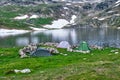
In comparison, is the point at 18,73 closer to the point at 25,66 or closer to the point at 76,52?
the point at 25,66

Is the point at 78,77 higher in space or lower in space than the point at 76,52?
higher

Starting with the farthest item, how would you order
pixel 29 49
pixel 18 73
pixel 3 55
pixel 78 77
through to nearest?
1. pixel 29 49
2. pixel 3 55
3. pixel 18 73
4. pixel 78 77

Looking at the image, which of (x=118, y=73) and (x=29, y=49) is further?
(x=29, y=49)

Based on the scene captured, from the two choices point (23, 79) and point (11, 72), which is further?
point (11, 72)

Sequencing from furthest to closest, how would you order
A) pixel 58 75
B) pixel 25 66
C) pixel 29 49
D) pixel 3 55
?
pixel 29 49, pixel 3 55, pixel 25 66, pixel 58 75

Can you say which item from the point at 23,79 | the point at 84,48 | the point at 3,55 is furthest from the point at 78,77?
the point at 84,48

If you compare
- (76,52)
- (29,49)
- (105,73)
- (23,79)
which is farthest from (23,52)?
(105,73)

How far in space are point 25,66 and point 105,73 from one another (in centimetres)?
2809

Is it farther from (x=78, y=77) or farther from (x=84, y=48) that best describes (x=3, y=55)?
(x=78, y=77)

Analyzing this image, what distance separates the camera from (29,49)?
97.7 m

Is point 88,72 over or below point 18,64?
over

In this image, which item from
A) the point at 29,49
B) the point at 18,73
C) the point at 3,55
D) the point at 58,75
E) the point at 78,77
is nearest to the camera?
the point at 78,77

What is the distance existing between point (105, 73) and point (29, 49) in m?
61.4

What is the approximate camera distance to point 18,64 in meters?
65.4
